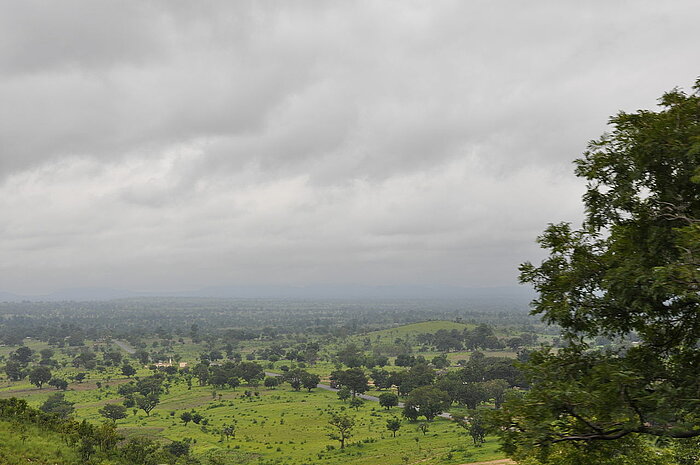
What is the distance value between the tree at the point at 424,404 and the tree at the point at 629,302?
79.4m

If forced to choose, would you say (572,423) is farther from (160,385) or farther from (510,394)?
(160,385)

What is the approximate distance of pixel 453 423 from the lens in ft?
274

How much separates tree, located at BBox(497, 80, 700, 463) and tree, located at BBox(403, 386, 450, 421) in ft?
261

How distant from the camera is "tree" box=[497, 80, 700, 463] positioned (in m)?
10.6

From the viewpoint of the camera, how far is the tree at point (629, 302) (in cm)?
1059

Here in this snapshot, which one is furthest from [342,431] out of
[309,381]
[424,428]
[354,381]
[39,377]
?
[39,377]

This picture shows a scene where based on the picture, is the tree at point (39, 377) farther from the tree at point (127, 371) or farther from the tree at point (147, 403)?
the tree at point (147, 403)

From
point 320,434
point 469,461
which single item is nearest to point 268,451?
point 320,434

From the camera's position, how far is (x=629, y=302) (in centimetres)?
1199

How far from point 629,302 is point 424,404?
3252 inches

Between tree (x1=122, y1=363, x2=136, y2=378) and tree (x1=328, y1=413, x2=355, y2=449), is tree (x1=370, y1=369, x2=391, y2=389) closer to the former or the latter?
tree (x1=328, y1=413, x2=355, y2=449)

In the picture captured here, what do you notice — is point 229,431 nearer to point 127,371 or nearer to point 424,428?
point 424,428

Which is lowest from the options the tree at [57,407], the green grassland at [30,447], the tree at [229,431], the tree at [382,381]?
the tree at [382,381]

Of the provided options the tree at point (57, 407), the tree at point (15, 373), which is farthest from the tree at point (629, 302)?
the tree at point (15, 373)
